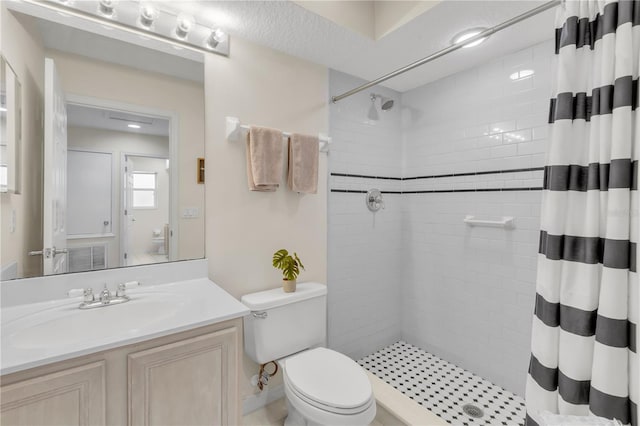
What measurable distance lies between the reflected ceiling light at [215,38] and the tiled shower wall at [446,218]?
0.86 m

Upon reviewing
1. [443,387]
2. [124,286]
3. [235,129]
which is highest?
[235,129]

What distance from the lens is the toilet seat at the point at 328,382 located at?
1.33 m

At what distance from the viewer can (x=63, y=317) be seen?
1195mm

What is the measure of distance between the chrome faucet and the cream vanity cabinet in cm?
39

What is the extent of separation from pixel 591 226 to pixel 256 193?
5.20 ft

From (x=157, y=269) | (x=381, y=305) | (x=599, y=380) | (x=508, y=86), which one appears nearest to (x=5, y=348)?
(x=157, y=269)

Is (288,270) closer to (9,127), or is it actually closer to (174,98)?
(174,98)

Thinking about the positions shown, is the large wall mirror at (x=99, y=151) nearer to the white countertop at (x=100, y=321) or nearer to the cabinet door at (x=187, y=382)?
the white countertop at (x=100, y=321)

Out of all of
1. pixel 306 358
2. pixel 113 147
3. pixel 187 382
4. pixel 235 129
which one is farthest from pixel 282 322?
pixel 113 147

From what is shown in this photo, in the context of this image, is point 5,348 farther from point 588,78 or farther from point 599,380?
point 588,78

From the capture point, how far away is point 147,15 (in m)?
1.51

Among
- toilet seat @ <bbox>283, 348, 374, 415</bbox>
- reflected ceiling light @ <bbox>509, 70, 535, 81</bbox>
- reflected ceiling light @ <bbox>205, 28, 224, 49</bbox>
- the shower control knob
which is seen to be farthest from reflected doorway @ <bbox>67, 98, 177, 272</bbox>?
reflected ceiling light @ <bbox>509, 70, 535, 81</bbox>

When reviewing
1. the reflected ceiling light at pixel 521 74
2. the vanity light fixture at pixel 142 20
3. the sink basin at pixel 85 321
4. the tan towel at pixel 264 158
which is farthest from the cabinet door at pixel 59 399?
the reflected ceiling light at pixel 521 74

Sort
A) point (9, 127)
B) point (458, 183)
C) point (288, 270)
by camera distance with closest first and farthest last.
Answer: point (9, 127), point (288, 270), point (458, 183)
